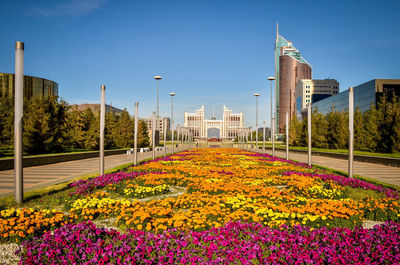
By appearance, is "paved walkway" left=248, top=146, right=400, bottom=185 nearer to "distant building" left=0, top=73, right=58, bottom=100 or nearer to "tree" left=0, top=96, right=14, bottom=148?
"tree" left=0, top=96, right=14, bottom=148

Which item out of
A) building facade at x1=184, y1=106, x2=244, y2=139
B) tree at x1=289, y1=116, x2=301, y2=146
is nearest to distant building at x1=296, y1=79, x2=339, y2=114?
building facade at x1=184, y1=106, x2=244, y2=139

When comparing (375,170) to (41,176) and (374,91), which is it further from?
(374,91)

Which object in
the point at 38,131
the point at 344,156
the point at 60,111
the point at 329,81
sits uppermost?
the point at 329,81

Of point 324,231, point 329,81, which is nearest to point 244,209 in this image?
point 324,231

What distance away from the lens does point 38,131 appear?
22.2 metres

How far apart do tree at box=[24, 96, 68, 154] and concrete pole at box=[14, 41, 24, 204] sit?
16236mm

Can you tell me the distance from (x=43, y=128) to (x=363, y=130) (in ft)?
105

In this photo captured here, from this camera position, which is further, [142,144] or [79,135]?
[142,144]

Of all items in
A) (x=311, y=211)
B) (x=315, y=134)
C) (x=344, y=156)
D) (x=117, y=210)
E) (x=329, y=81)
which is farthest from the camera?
(x=329, y=81)

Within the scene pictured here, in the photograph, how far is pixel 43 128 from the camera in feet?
73.2

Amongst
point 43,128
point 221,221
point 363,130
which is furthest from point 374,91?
point 221,221

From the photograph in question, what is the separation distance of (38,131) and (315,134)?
35.0 m

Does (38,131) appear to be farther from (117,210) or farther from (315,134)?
(315,134)

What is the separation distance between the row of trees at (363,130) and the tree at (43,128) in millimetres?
28409
